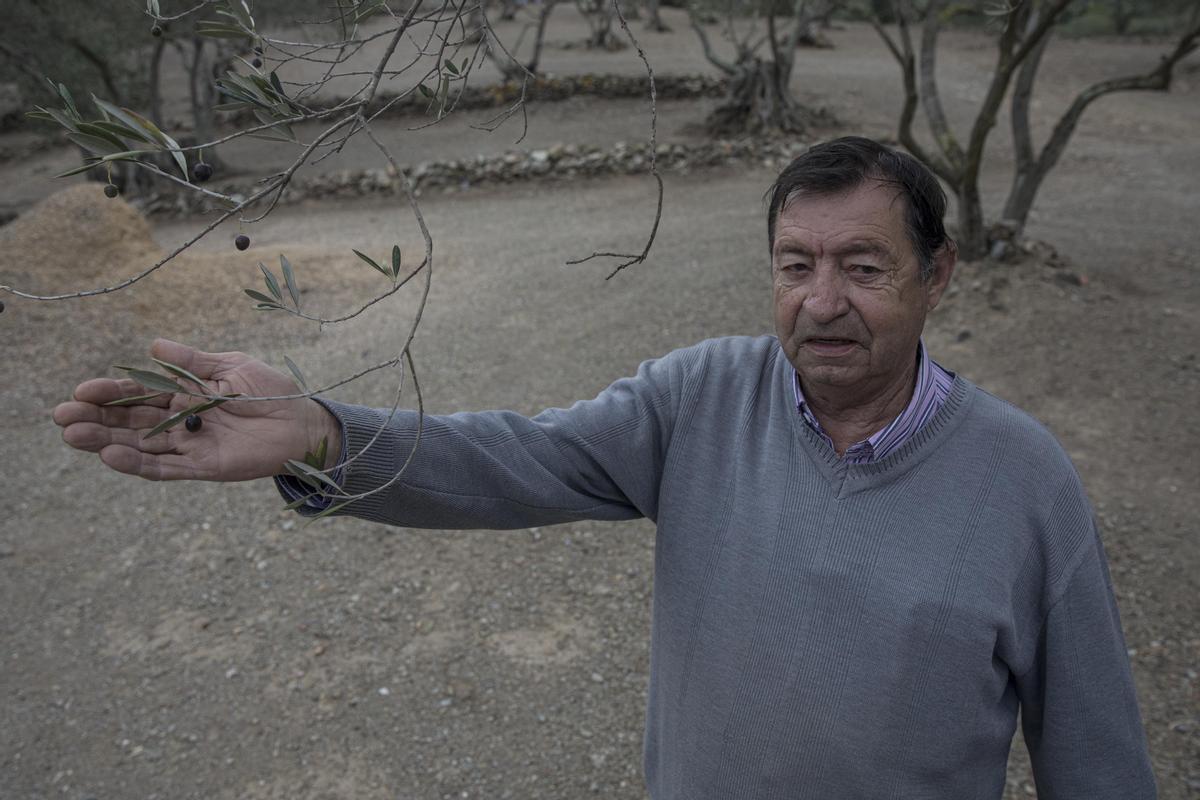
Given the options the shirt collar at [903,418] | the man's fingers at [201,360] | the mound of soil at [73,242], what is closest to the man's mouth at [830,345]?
the shirt collar at [903,418]

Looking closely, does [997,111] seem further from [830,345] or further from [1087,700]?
[1087,700]

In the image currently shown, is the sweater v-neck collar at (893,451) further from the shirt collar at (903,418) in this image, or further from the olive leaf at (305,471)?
the olive leaf at (305,471)

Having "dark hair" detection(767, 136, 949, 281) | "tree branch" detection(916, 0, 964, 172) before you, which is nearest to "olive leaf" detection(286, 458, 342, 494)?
"dark hair" detection(767, 136, 949, 281)

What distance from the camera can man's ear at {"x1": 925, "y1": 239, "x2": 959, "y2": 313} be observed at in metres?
1.74

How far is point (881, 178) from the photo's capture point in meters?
1.64

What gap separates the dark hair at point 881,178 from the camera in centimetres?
164

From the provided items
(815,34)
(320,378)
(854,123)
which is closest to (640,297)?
(320,378)

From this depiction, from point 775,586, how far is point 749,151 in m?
10.8

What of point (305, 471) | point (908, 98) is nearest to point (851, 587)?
point (305, 471)

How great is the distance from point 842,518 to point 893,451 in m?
0.15

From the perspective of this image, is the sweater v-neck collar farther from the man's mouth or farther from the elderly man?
the man's mouth

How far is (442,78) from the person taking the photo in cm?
157

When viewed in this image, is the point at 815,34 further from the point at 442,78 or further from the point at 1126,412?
the point at 442,78

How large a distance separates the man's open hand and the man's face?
0.87 m
